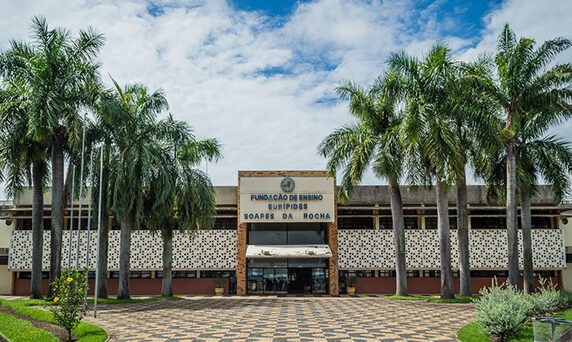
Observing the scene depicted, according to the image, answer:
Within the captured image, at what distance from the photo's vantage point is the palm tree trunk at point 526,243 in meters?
22.3

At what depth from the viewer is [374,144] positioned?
26.7 meters

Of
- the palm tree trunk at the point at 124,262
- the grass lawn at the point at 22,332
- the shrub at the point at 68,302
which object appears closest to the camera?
the grass lawn at the point at 22,332

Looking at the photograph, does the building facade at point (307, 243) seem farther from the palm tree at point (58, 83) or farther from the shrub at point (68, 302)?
the shrub at point (68, 302)

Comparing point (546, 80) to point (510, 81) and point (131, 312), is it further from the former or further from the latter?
point (131, 312)

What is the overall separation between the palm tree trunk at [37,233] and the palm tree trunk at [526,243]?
21998 millimetres

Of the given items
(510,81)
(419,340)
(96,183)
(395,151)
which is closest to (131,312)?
(96,183)

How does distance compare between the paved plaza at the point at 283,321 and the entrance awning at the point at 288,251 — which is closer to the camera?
the paved plaza at the point at 283,321

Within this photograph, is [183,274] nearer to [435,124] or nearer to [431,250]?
[431,250]

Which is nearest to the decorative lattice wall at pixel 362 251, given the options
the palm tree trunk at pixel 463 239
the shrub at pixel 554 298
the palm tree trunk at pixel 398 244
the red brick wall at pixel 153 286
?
the red brick wall at pixel 153 286

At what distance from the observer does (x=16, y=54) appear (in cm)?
2306

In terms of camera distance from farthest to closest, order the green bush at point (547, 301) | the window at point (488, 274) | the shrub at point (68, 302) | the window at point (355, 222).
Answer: the window at point (355, 222), the window at point (488, 274), the green bush at point (547, 301), the shrub at point (68, 302)

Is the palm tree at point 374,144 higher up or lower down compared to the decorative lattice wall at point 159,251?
Result: higher up

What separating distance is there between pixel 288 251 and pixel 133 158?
1257cm

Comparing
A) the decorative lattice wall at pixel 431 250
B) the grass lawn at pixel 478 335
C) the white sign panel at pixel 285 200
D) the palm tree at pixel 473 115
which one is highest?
the palm tree at pixel 473 115
